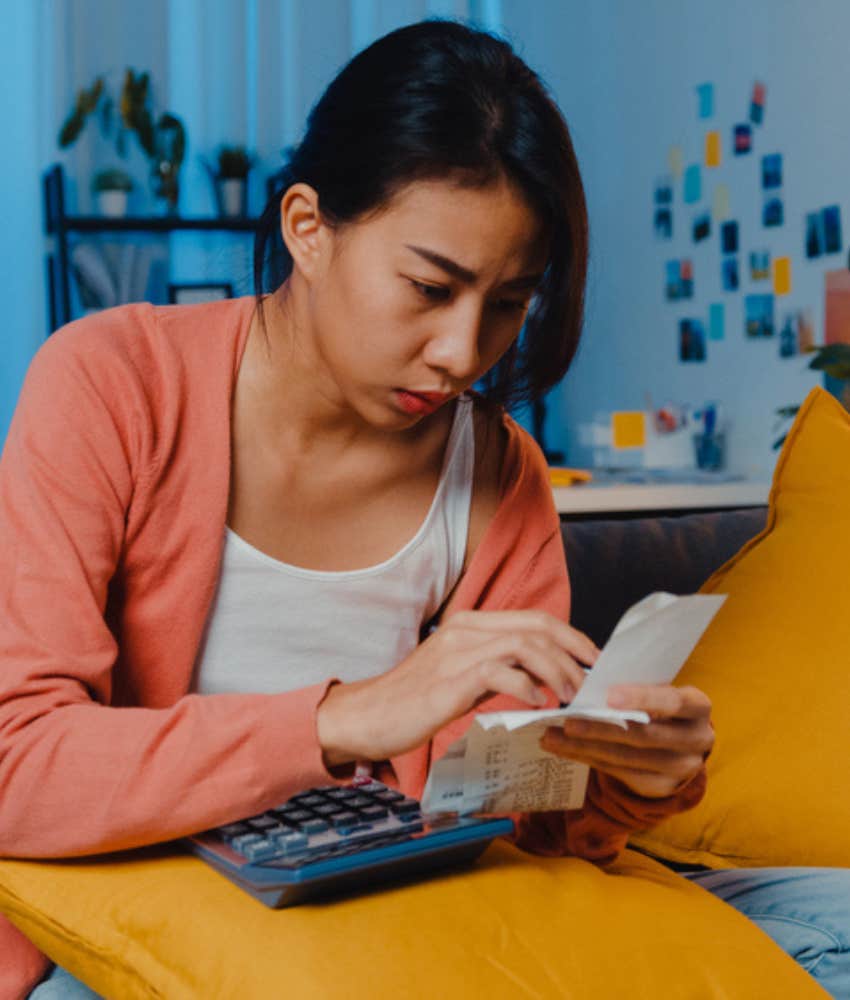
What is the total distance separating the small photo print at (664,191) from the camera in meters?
3.20

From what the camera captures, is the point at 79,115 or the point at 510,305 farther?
the point at 79,115

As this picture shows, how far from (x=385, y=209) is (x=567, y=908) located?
1.58ft

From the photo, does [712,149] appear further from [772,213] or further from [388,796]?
[388,796]

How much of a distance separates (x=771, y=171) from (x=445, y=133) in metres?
2.06

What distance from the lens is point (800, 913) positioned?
3.28 ft

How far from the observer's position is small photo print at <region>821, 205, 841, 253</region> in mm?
2551

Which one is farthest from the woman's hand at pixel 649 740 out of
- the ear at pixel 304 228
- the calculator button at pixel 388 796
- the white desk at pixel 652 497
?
the white desk at pixel 652 497

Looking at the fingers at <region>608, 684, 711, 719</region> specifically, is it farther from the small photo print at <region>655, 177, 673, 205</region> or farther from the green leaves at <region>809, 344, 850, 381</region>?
the small photo print at <region>655, 177, 673, 205</region>

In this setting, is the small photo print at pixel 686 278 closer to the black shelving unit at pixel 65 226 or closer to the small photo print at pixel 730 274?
the small photo print at pixel 730 274

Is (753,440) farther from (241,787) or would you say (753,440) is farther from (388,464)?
(241,787)

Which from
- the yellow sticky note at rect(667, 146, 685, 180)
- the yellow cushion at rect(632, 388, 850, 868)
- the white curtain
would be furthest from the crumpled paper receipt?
the white curtain

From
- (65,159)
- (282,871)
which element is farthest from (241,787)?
(65,159)

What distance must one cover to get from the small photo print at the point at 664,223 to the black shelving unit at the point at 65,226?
3.46 feet

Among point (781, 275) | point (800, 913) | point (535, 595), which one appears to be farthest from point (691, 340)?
point (800, 913)
